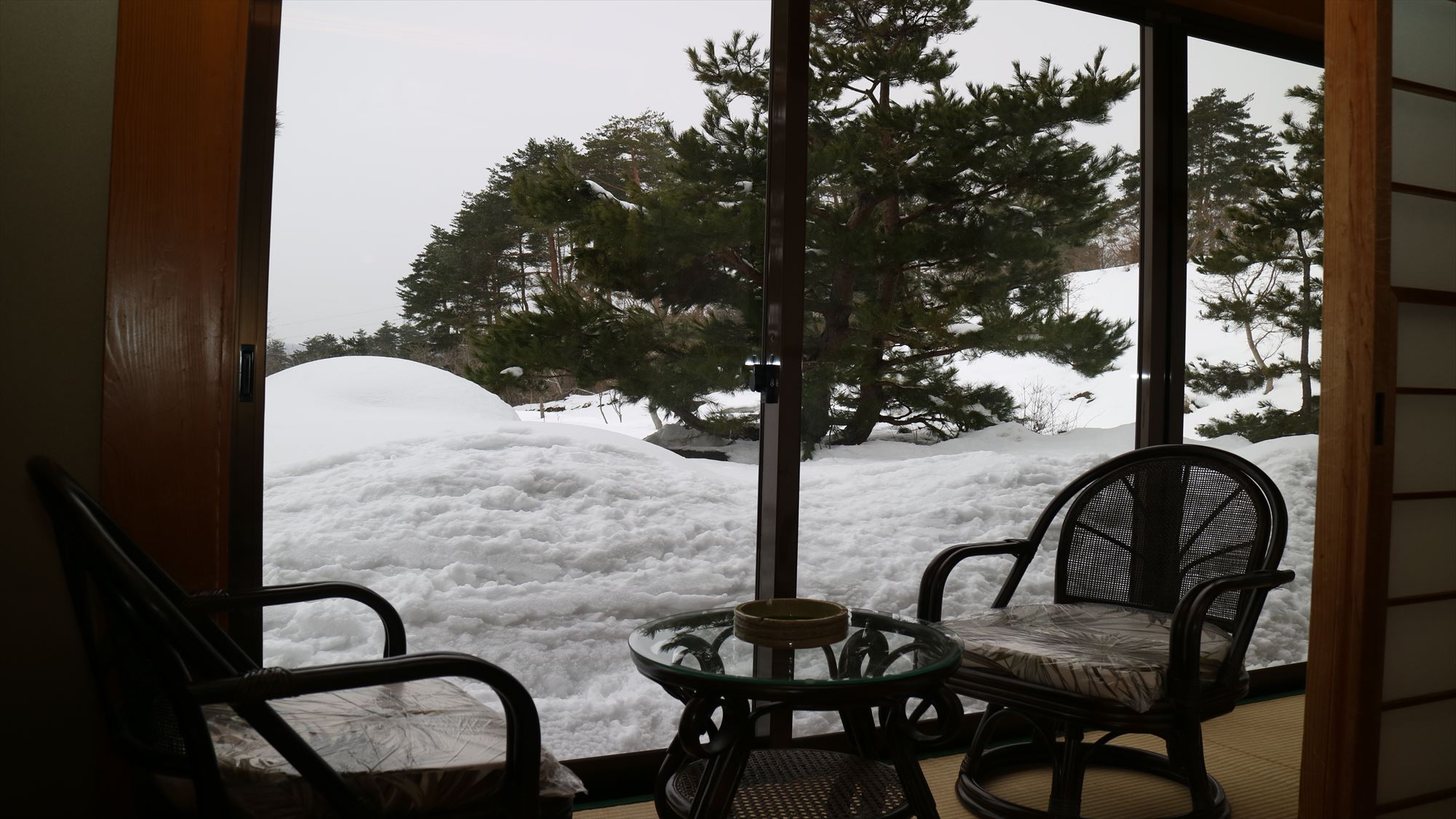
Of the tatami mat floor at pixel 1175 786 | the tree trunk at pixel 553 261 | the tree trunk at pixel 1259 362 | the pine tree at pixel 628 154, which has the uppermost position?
the pine tree at pixel 628 154

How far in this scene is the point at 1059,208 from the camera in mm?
3436

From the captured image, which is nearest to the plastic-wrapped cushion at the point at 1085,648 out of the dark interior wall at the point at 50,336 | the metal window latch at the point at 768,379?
the metal window latch at the point at 768,379

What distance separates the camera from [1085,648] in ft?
6.91

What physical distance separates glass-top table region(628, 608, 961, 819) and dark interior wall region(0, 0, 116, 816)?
42.8 inches

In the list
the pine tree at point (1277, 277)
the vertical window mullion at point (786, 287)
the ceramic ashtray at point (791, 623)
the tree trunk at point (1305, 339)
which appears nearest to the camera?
the ceramic ashtray at point (791, 623)

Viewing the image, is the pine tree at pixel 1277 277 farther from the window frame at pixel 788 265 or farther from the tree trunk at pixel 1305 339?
the window frame at pixel 788 265

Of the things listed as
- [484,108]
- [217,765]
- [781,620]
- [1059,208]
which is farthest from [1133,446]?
[217,765]

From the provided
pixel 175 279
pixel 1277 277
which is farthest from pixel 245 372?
pixel 1277 277

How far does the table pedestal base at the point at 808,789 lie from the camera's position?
5.74ft

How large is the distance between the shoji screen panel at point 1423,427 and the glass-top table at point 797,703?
95 centimetres

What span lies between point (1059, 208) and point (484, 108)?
2.15 metres

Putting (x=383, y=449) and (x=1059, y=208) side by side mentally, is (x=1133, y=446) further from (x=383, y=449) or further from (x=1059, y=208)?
(x=383, y=449)

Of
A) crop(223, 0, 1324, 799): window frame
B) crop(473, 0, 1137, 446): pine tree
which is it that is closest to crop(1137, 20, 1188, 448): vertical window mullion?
crop(223, 0, 1324, 799): window frame

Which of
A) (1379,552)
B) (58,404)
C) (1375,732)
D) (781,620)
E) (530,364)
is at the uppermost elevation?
(530,364)
